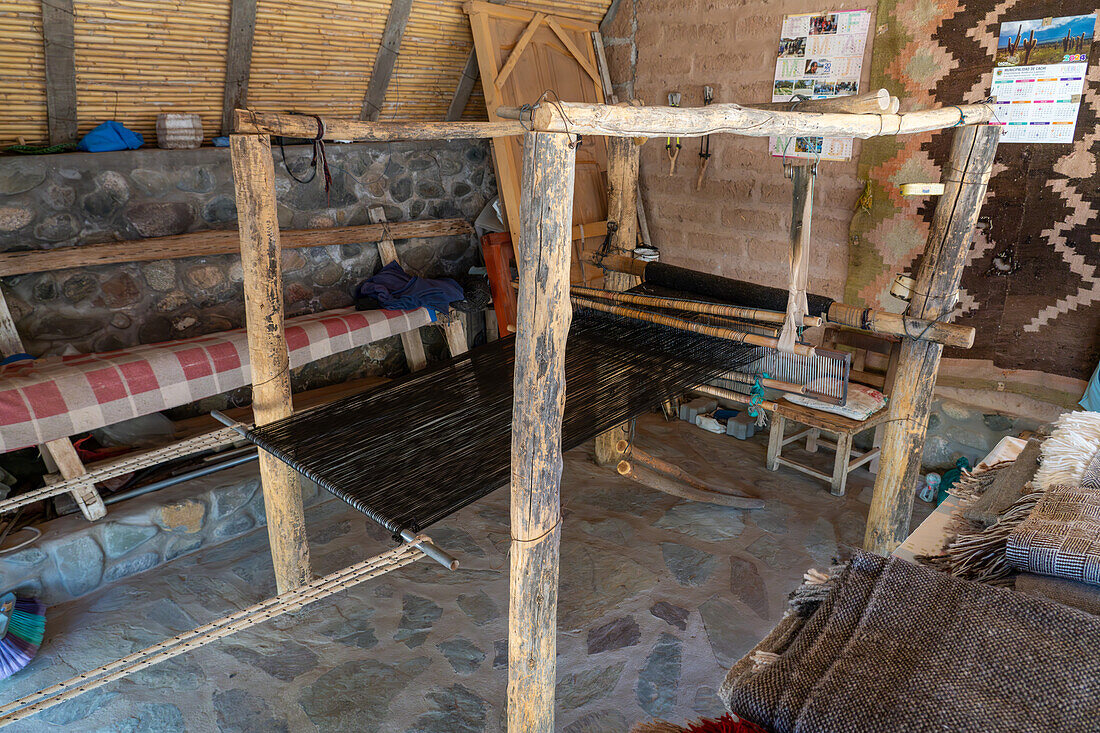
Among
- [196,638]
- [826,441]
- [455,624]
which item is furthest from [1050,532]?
[826,441]

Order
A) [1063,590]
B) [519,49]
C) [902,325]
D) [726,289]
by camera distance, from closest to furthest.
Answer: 1. [1063,590]
2. [902,325]
3. [726,289]
4. [519,49]

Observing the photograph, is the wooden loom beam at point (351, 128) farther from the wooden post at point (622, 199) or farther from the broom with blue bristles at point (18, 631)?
the broom with blue bristles at point (18, 631)

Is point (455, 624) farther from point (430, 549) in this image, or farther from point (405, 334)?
point (405, 334)

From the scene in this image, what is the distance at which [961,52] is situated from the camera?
11.1 ft

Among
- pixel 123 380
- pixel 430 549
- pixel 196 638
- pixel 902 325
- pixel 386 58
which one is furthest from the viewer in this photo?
pixel 386 58

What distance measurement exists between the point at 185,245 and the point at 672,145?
Answer: 2980 millimetres

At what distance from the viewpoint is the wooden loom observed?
5.21 feet

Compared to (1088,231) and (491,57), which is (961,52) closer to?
(1088,231)

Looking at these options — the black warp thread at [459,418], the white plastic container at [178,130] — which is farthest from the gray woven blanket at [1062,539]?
the white plastic container at [178,130]

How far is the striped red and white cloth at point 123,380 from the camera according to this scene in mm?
2812

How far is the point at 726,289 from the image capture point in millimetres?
3305

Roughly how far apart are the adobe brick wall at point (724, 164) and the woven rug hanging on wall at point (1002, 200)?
0.22 metres

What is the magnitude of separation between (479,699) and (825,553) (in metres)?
1.77

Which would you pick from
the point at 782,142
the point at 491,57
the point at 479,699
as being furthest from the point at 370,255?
the point at 479,699
